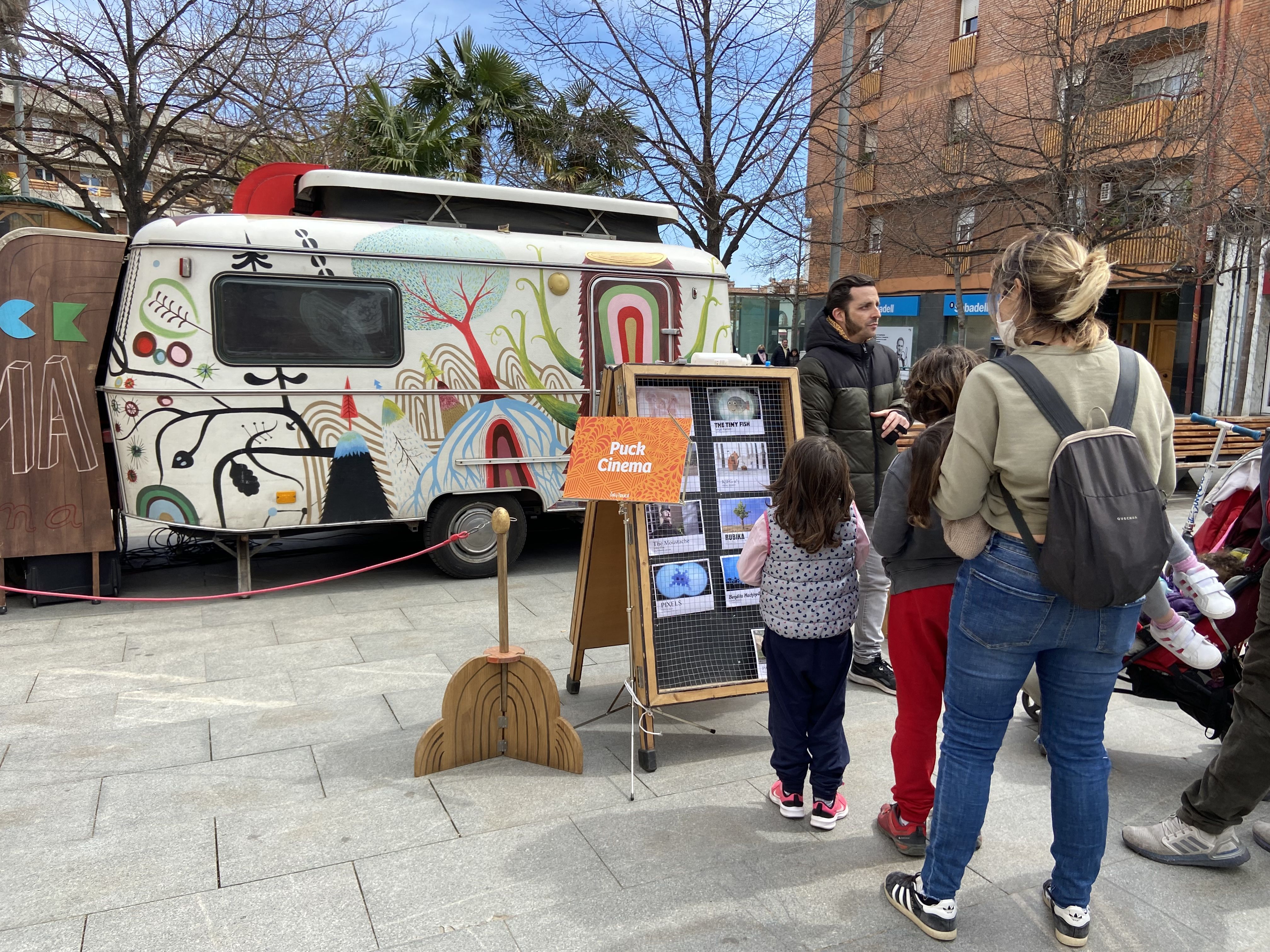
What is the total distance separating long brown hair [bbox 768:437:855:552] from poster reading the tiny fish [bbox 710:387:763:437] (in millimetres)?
972

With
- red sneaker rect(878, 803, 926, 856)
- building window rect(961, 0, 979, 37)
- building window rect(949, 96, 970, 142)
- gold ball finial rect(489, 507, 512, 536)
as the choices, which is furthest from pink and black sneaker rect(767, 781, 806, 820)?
building window rect(961, 0, 979, 37)

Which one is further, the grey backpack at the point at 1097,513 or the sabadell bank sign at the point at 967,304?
the sabadell bank sign at the point at 967,304

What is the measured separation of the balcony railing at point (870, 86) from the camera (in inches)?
470

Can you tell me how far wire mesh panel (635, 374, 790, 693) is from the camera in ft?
13.1

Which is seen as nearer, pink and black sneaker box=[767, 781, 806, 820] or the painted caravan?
pink and black sneaker box=[767, 781, 806, 820]

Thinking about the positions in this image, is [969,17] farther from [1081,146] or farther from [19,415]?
[19,415]

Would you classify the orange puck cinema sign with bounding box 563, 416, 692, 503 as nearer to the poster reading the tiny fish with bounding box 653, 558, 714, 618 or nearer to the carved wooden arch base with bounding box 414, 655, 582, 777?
the poster reading the tiny fish with bounding box 653, 558, 714, 618

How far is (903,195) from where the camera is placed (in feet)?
44.2

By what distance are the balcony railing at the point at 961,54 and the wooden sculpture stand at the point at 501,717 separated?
80.4 ft

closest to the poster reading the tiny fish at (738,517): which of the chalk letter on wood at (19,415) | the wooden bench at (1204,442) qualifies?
the chalk letter on wood at (19,415)

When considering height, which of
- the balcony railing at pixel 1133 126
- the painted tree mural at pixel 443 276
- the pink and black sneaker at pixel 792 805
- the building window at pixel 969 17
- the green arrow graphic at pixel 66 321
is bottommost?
the pink and black sneaker at pixel 792 805

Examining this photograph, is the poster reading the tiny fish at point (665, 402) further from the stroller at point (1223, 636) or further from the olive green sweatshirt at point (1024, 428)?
the stroller at point (1223, 636)

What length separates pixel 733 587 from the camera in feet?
13.5

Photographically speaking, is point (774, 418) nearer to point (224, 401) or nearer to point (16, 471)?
point (224, 401)
